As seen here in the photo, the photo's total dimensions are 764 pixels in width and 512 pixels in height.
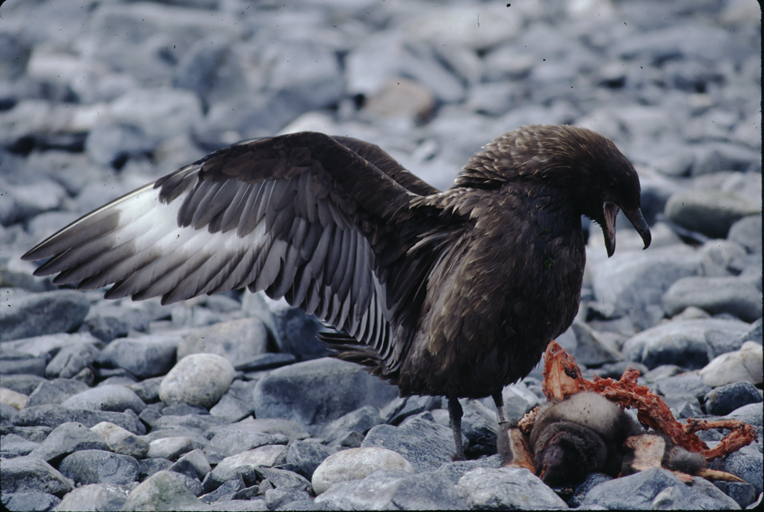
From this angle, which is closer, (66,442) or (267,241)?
(66,442)

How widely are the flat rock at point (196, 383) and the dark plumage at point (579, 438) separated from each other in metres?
2.04

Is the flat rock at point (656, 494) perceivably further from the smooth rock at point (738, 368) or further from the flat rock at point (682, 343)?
the flat rock at point (682, 343)

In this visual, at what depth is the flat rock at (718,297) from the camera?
542cm

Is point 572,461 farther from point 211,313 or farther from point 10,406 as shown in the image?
point 211,313

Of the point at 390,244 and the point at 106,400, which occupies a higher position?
the point at 390,244

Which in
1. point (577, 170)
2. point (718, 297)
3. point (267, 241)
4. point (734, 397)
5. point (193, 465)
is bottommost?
point (734, 397)

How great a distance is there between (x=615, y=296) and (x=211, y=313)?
121 inches

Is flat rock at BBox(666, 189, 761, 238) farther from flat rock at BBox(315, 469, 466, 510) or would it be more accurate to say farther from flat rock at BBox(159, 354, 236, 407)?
flat rock at BBox(315, 469, 466, 510)

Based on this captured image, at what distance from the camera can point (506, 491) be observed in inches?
112

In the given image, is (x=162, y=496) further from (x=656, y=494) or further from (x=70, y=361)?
(x=70, y=361)

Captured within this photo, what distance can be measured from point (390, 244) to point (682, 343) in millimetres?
2131

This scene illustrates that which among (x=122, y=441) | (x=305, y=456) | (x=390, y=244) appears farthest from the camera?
(x=390, y=244)

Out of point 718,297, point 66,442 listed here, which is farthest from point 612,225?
point 66,442

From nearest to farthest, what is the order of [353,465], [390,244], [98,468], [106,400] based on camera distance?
[353,465]
[98,468]
[390,244]
[106,400]
